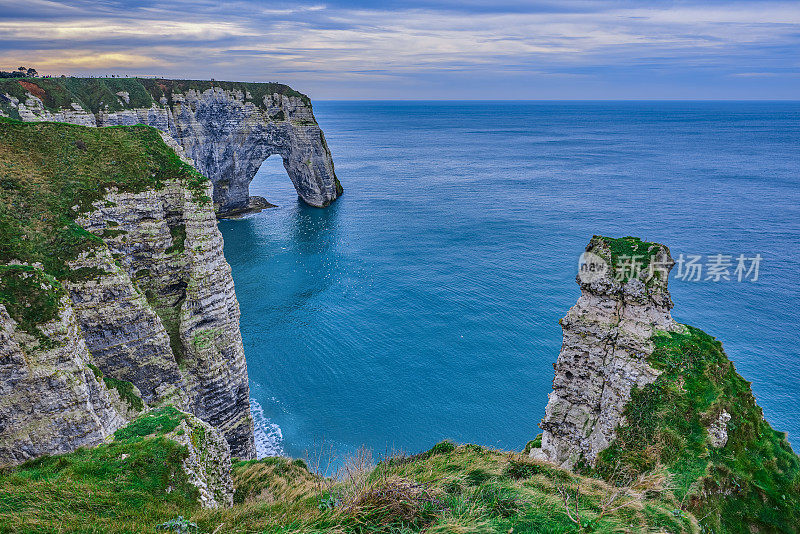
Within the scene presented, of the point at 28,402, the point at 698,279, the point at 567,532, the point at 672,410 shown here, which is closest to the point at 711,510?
the point at 672,410

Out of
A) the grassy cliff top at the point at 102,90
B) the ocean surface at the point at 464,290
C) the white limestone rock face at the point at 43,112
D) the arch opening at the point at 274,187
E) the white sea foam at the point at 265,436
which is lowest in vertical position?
the white sea foam at the point at 265,436

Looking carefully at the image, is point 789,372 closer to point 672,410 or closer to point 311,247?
point 672,410

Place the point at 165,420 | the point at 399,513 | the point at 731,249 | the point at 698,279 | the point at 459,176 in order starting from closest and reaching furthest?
the point at 399,513
the point at 165,420
the point at 698,279
the point at 731,249
the point at 459,176

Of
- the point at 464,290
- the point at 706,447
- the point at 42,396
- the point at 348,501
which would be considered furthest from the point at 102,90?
the point at 706,447

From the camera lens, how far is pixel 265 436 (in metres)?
32.9

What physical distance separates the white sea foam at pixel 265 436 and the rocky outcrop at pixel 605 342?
2062 centimetres

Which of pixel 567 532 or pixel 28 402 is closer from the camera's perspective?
pixel 567 532

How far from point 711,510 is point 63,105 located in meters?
70.7

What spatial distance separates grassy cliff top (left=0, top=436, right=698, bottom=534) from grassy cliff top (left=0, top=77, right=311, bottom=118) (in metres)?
53.2

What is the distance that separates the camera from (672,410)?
15.4 meters

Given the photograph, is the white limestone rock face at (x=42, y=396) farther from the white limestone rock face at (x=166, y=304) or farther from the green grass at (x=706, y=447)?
the green grass at (x=706, y=447)

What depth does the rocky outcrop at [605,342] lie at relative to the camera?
55.5 feet

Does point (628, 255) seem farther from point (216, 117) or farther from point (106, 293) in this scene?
point (216, 117)

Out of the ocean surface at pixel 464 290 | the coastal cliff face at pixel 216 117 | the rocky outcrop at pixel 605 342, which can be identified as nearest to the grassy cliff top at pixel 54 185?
the ocean surface at pixel 464 290
